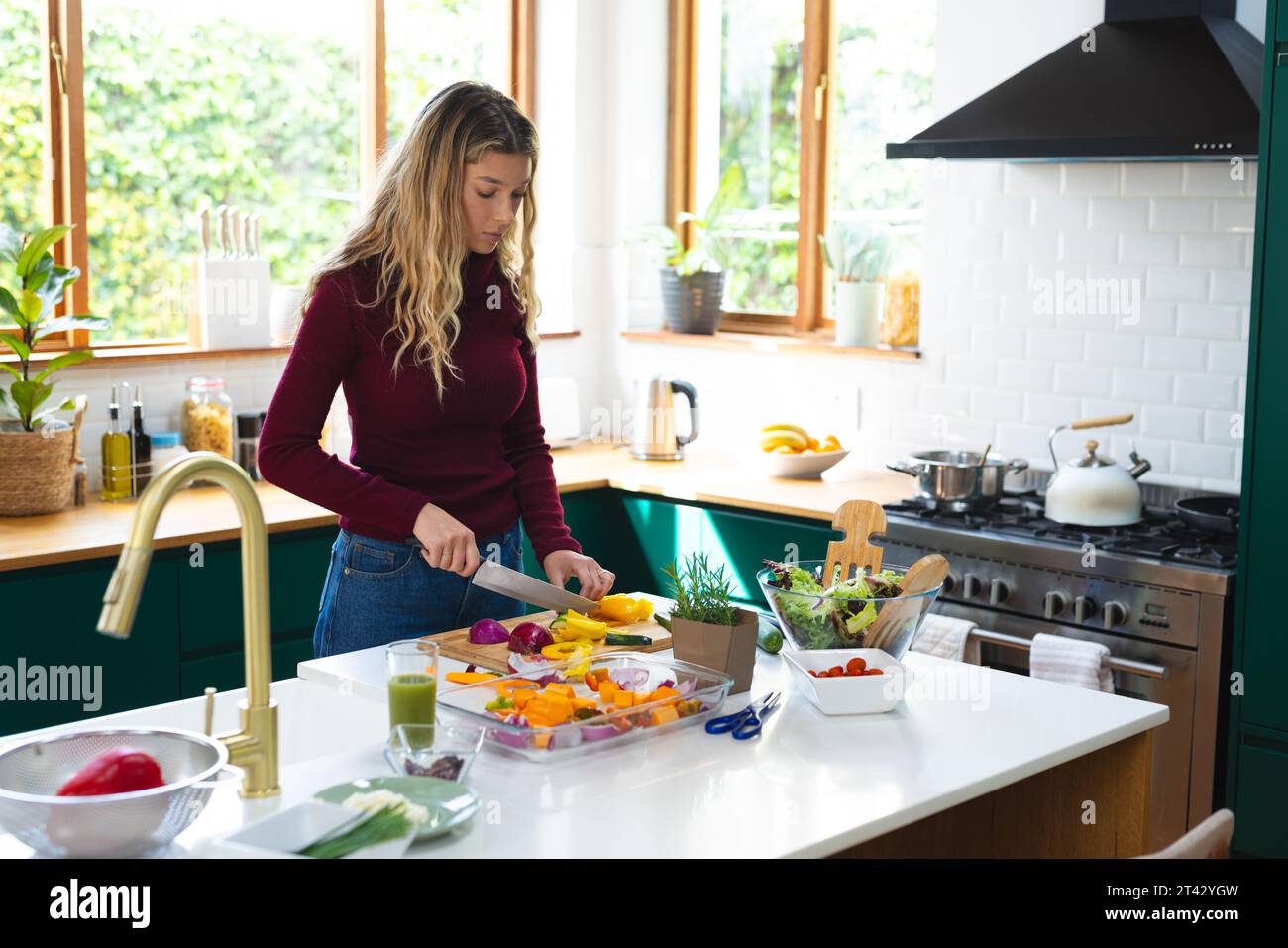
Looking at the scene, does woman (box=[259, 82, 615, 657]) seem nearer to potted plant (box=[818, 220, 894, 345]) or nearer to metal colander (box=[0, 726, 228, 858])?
metal colander (box=[0, 726, 228, 858])

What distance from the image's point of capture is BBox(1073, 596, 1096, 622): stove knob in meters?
3.42

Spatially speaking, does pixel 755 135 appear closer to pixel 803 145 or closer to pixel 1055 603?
pixel 803 145

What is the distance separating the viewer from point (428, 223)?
2646 millimetres

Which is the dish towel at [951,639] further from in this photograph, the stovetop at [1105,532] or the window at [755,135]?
the window at [755,135]

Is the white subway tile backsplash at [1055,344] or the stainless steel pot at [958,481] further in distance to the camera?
the white subway tile backsplash at [1055,344]

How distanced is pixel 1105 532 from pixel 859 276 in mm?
1356

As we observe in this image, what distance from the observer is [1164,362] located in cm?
393

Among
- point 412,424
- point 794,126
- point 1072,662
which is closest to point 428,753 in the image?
point 412,424

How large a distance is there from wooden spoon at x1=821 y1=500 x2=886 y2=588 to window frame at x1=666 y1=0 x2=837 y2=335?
238 centimetres

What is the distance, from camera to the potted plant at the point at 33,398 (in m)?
3.59

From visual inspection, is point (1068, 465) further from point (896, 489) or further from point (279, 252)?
point (279, 252)

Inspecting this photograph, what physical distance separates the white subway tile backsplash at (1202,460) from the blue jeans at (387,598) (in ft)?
6.65

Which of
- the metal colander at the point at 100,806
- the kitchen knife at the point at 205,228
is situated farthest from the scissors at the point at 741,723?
the kitchen knife at the point at 205,228
